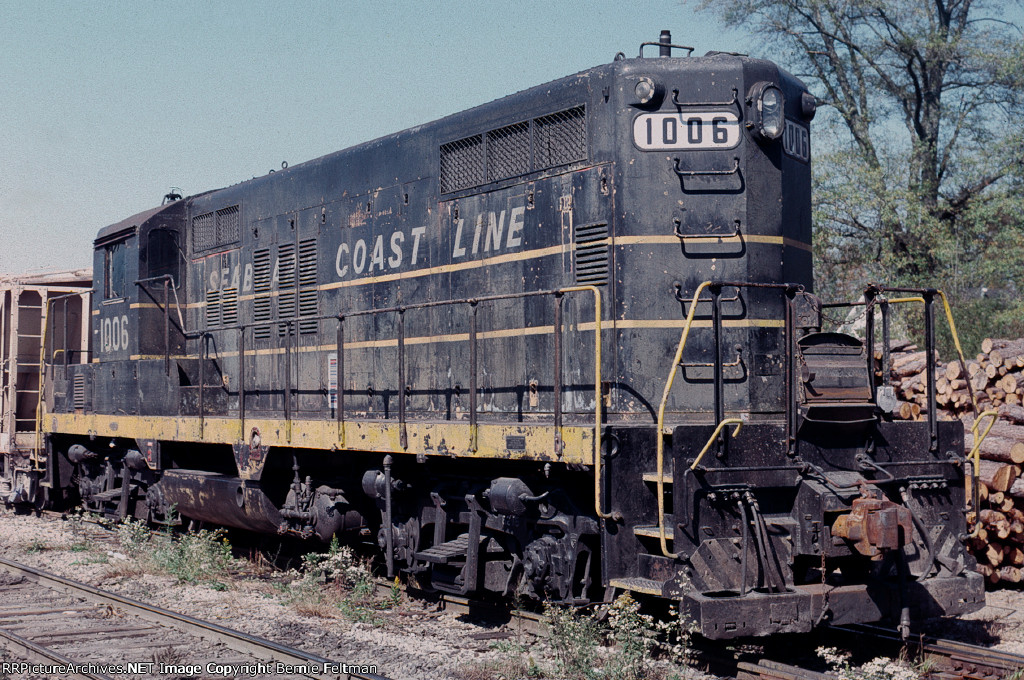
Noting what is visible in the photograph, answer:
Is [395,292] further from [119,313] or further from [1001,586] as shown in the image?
[1001,586]

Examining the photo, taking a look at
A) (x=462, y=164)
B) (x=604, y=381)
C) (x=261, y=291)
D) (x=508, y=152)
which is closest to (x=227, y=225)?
(x=261, y=291)

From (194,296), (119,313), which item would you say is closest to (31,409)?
(119,313)

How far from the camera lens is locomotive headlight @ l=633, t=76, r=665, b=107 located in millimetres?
6660

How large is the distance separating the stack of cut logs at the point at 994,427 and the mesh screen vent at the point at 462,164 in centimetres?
360

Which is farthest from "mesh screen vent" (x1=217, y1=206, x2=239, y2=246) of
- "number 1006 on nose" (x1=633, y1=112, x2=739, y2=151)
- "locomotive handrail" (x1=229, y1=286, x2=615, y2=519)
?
"number 1006 on nose" (x1=633, y1=112, x2=739, y2=151)

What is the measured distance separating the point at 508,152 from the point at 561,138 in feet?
1.78

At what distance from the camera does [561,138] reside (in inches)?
283

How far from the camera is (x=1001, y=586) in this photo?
8883 millimetres

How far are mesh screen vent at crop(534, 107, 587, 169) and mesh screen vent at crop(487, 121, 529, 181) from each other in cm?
13

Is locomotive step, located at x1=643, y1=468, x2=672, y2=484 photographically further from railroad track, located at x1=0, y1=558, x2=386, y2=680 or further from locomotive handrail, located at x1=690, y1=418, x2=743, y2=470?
railroad track, located at x1=0, y1=558, x2=386, y2=680

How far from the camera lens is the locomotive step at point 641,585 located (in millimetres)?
5723

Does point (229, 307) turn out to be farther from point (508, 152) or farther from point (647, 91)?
point (647, 91)

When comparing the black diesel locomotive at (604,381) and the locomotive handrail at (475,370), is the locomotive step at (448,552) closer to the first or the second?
the black diesel locomotive at (604,381)

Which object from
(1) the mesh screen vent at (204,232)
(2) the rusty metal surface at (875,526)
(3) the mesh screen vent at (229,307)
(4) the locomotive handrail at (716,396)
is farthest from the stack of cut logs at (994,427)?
(1) the mesh screen vent at (204,232)
